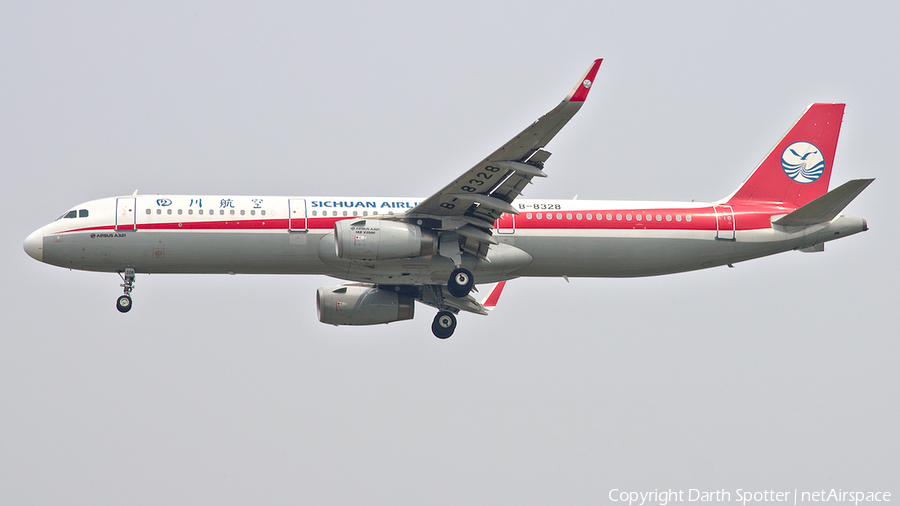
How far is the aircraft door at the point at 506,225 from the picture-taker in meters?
39.3

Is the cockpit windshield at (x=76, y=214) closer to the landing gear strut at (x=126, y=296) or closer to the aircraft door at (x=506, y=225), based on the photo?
the landing gear strut at (x=126, y=296)

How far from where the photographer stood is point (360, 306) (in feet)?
141

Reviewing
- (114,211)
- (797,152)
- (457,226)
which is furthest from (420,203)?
(797,152)

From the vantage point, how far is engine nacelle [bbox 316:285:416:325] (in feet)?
141

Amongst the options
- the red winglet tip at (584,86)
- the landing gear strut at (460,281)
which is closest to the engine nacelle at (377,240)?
the landing gear strut at (460,281)

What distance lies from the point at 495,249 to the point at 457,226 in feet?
6.11

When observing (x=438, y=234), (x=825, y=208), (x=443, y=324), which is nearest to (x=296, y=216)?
(x=438, y=234)

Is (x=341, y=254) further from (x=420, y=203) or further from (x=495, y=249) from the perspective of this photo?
(x=495, y=249)

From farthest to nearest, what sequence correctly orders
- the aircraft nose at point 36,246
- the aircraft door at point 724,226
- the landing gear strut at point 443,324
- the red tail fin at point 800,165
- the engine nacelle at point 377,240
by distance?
1. the red tail fin at point 800,165
2. the landing gear strut at point 443,324
3. the aircraft door at point 724,226
4. the aircraft nose at point 36,246
5. the engine nacelle at point 377,240

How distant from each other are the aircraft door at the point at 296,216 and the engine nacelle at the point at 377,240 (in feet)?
5.81

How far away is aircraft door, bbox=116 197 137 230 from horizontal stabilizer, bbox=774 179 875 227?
78.2ft

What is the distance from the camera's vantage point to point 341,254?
3644cm

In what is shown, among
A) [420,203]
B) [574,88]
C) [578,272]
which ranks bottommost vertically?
[578,272]

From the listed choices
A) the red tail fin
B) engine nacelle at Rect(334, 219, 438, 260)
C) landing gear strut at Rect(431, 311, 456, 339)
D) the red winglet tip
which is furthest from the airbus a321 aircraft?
the red winglet tip
